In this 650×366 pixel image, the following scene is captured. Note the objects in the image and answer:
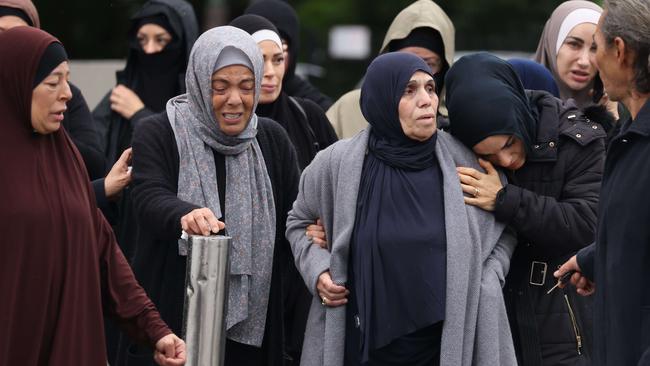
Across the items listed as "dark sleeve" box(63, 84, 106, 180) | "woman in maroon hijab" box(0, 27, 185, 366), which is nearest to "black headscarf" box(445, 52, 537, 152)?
"woman in maroon hijab" box(0, 27, 185, 366)

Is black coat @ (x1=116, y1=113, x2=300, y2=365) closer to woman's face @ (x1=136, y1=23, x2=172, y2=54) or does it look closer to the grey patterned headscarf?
the grey patterned headscarf

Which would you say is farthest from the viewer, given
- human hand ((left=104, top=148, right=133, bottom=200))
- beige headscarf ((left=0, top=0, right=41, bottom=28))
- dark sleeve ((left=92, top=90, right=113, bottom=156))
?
dark sleeve ((left=92, top=90, right=113, bottom=156))

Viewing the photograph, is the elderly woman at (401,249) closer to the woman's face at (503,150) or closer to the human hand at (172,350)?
the woman's face at (503,150)

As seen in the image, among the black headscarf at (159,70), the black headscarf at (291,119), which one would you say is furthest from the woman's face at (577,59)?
the black headscarf at (159,70)

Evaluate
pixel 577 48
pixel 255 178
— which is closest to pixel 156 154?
pixel 255 178

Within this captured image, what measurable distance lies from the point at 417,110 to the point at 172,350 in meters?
1.23

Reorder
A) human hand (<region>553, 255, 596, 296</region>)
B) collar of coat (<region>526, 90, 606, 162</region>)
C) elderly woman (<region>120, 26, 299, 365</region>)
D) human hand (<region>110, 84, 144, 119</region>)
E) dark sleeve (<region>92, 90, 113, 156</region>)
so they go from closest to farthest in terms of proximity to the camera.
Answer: human hand (<region>553, 255, 596, 296</region>) < collar of coat (<region>526, 90, 606, 162</region>) < elderly woman (<region>120, 26, 299, 365</region>) < human hand (<region>110, 84, 144, 119</region>) < dark sleeve (<region>92, 90, 113, 156</region>)

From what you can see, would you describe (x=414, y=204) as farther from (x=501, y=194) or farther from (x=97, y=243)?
(x=97, y=243)

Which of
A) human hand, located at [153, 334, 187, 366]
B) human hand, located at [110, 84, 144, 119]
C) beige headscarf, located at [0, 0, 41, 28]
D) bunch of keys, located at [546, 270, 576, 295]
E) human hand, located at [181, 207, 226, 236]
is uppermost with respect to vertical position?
beige headscarf, located at [0, 0, 41, 28]

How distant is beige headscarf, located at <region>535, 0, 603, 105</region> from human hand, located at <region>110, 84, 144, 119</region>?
2155 mm

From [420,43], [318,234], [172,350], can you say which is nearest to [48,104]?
[172,350]

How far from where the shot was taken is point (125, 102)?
26.1 feet

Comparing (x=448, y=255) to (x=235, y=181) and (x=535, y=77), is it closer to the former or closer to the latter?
(x=235, y=181)

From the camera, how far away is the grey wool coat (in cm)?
524
